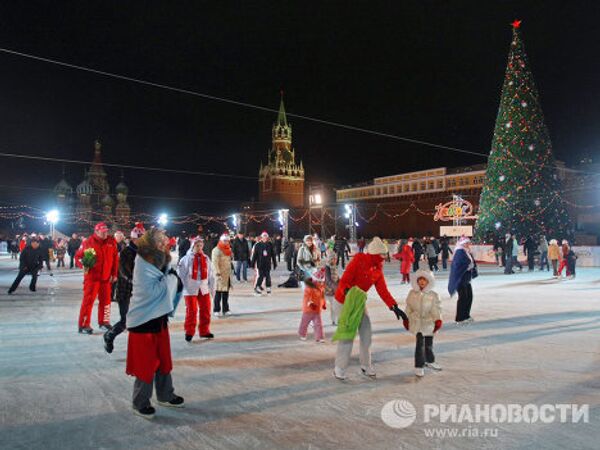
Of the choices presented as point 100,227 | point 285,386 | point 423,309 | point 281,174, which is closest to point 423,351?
point 423,309

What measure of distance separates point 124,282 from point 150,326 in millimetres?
2474

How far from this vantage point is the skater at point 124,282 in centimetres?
501

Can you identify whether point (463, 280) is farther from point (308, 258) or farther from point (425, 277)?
point (425, 277)

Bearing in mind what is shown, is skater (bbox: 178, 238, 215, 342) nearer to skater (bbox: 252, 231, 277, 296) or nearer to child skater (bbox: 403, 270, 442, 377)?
child skater (bbox: 403, 270, 442, 377)

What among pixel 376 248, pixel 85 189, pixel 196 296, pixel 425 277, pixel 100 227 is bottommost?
pixel 196 296

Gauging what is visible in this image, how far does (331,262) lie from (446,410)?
3.82 meters

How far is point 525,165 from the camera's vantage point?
2423 centimetres

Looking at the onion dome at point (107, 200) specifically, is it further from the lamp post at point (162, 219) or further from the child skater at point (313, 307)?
the child skater at point (313, 307)

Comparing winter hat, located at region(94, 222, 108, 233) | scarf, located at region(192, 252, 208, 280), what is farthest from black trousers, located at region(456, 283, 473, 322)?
winter hat, located at region(94, 222, 108, 233)

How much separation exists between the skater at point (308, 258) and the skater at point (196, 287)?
128cm

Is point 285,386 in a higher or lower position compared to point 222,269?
lower

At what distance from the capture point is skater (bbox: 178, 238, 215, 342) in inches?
251

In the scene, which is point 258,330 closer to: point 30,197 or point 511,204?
point 511,204

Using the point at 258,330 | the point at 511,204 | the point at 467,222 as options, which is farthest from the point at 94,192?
the point at 258,330
